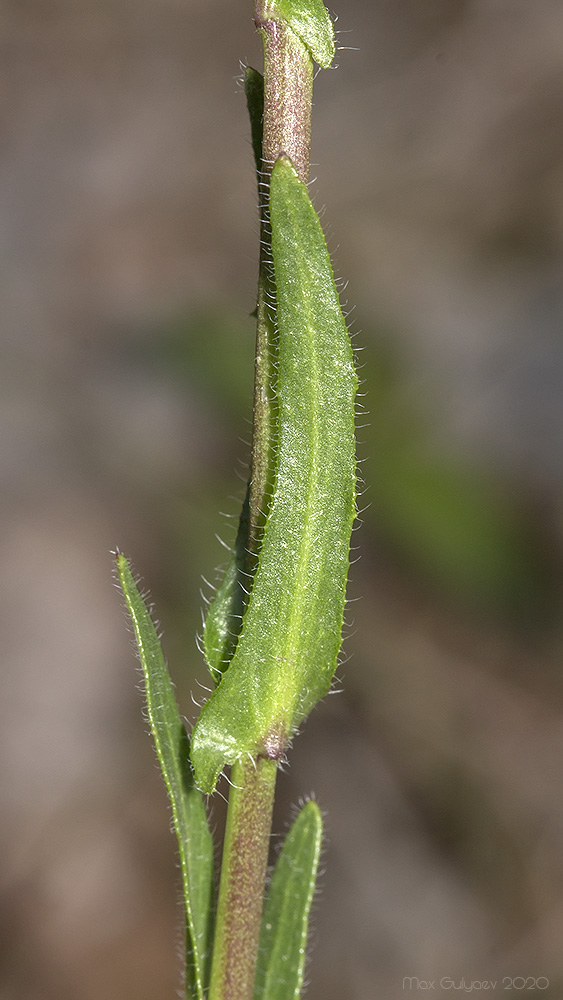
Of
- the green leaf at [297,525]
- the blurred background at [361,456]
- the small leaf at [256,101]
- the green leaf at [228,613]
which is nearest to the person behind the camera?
Answer: the green leaf at [297,525]

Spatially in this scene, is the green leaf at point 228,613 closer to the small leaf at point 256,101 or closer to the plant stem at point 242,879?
the plant stem at point 242,879

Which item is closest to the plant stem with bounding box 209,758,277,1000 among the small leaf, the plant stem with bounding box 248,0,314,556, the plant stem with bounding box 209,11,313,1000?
the plant stem with bounding box 209,11,313,1000

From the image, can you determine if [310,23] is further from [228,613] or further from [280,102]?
[228,613]

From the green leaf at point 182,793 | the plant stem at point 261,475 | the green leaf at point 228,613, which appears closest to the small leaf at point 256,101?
the plant stem at point 261,475

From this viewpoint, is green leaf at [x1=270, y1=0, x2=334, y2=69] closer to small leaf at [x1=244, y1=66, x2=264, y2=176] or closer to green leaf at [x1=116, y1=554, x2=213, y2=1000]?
small leaf at [x1=244, y1=66, x2=264, y2=176]

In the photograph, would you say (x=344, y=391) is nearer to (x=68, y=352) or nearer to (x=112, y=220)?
(x=68, y=352)

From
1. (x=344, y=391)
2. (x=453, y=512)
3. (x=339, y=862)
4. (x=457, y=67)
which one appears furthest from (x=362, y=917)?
(x=457, y=67)

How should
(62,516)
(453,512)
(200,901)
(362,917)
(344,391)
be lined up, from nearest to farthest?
(344,391) < (200,901) < (362,917) < (453,512) < (62,516)
